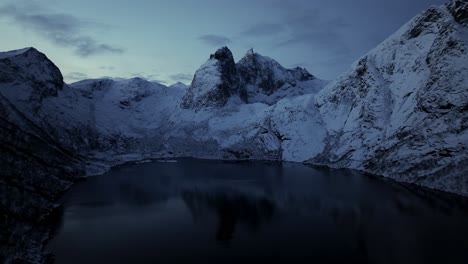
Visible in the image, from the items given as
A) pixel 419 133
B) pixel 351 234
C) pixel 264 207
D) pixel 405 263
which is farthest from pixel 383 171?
pixel 405 263

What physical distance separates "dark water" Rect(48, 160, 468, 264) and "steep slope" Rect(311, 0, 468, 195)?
26.0 feet

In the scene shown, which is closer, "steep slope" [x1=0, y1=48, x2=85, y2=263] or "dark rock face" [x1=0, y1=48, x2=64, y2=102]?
"steep slope" [x1=0, y1=48, x2=85, y2=263]

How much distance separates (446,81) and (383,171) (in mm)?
27468

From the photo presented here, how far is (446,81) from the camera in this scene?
293 ft

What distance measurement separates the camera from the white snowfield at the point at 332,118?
84.5 metres

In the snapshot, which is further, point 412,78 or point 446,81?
point 412,78

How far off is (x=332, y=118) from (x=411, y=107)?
42542 millimetres

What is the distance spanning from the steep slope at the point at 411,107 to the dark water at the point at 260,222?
7.93 metres

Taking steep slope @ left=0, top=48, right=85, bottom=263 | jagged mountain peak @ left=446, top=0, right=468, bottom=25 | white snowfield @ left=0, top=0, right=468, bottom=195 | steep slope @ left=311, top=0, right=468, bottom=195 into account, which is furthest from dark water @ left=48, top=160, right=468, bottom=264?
jagged mountain peak @ left=446, top=0, right=468, bottom=25

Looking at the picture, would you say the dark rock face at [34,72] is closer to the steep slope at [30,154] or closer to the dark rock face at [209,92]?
the steep slope at [30,154]

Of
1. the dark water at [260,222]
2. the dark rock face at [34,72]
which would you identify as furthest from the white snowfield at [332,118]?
the dark water at [260,222]

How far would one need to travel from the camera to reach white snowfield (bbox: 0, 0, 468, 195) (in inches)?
3327

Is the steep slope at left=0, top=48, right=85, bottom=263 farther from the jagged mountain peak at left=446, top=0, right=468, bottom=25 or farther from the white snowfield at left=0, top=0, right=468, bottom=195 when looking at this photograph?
the jagged mountain peak at left=446, top=0, right=468, bottom=25

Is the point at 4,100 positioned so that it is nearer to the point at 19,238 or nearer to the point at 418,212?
the point at 19,238
